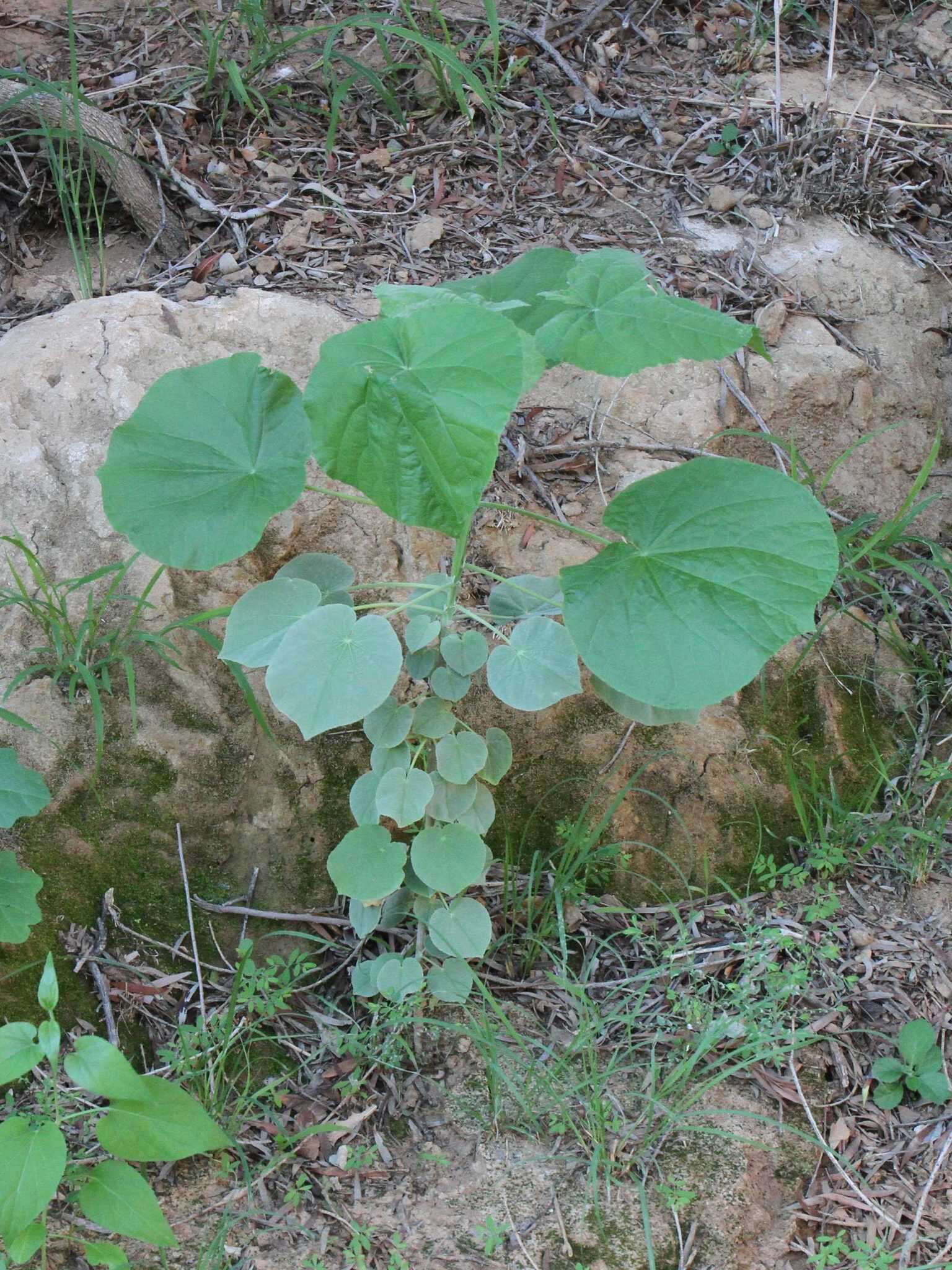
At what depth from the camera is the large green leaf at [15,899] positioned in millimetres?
1425

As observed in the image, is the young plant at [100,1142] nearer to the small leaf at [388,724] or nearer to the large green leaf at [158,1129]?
the large green leaf at [158,1129]

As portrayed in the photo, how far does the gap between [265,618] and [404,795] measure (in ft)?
1.01

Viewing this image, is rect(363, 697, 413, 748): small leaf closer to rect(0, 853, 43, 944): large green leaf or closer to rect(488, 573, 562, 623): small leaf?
rect(488, 573, 562, 623): small leaf

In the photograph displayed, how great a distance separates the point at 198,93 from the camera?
8.39 ft

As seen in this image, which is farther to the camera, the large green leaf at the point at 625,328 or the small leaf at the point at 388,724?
the small leaf at the point at 388,724

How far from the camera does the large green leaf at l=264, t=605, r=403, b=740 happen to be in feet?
4.06

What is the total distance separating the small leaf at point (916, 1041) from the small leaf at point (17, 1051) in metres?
1.24

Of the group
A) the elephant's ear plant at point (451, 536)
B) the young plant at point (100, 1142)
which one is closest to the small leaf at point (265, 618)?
the elephant's ear plant at point (451, 536)

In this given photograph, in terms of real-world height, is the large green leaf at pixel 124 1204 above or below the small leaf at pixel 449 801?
below

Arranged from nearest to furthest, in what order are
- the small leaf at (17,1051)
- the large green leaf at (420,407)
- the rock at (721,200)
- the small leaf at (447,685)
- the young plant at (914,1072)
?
the large green leaf at (420,407), the small leaf at (17,1051), the small leaf at (447,685), the young plant at (914,1072), the rock at (721,200)

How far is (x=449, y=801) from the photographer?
4.92 ft

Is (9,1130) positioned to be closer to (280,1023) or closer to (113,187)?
(280,1023)

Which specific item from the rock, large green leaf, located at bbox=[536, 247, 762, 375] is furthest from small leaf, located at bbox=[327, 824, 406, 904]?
the rock

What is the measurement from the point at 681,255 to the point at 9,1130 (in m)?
2.15
